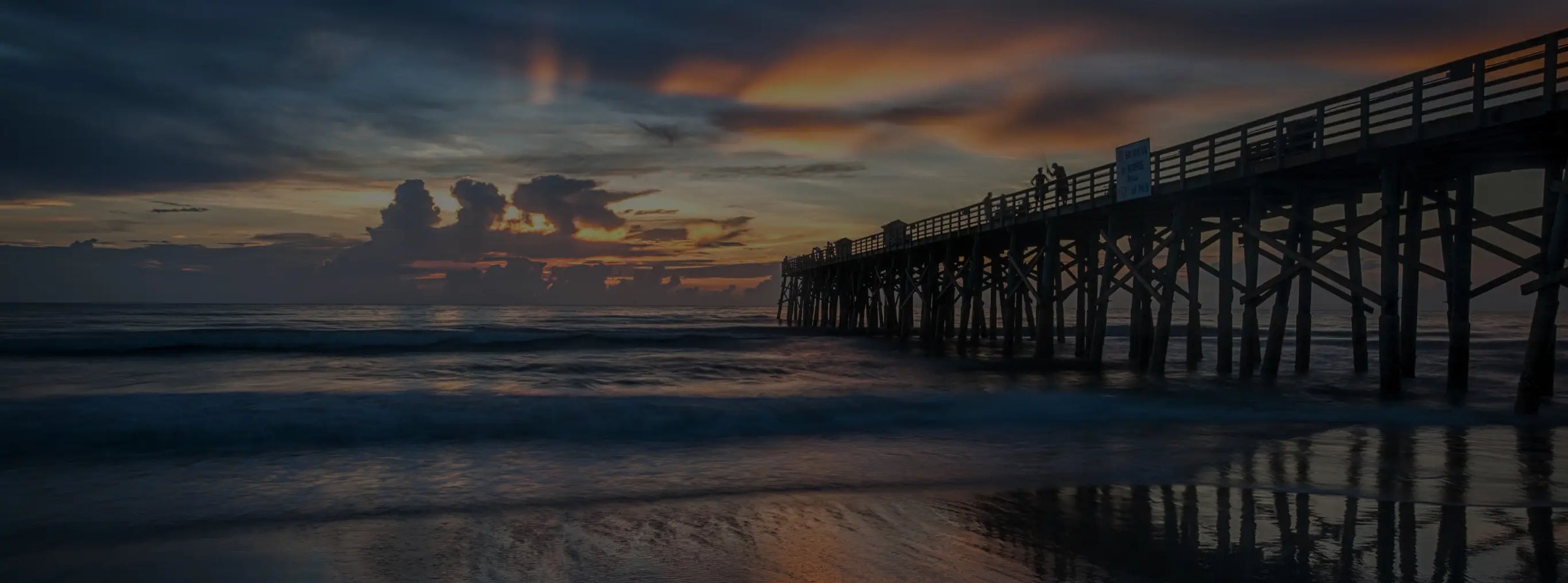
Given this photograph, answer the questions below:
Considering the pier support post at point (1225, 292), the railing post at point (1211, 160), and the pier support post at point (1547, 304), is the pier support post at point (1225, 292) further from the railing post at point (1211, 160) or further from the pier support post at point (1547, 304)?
the pier support post at point (1547, 304)

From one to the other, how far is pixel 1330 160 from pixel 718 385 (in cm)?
1164

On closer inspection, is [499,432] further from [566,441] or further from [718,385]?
[718,385]

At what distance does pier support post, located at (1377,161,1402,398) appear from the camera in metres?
13.2

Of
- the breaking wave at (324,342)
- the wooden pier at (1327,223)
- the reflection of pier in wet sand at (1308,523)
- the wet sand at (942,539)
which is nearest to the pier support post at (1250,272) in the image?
the wooden pier at (1327,223)

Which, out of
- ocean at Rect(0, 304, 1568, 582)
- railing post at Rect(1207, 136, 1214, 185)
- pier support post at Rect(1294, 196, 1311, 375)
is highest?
railing post at Rect(1207, 136, 1214, 185)

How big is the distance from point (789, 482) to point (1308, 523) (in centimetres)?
418

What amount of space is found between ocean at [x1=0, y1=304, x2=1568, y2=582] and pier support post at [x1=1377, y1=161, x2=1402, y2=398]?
1.67ft

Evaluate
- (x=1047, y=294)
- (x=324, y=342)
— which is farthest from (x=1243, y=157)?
(x=324, y=342)

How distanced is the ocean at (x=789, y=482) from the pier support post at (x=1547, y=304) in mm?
393

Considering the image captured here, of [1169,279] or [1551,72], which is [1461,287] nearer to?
[1551,72]

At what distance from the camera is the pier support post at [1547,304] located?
10719mm

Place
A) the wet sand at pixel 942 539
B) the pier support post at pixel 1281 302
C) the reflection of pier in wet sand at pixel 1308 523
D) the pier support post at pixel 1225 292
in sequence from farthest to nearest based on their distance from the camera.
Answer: the pier support post at pixel 1225 292 < the pier support post at pixel 1281 302 < the wet sand at pixel 942 539 < the reflection of pier in wet sand at pixel 1308 523

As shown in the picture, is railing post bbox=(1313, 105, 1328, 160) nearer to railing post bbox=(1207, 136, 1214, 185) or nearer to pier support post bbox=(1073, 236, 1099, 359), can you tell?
railing post bbox=(1207, 136, 1214, 185)

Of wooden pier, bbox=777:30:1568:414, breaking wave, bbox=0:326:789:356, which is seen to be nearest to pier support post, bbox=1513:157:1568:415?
wooden pier, bbox=777:30:1568:414
